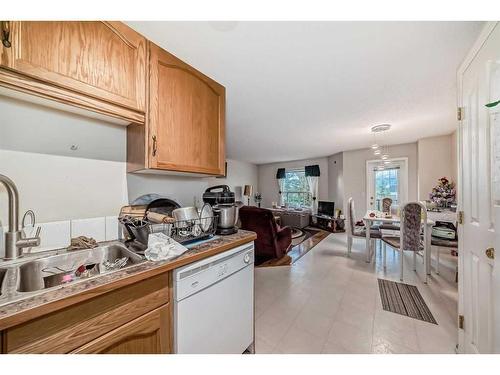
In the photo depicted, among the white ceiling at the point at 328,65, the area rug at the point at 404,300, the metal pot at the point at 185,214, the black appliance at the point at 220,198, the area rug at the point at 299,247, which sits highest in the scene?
the white ceiling at the point at 328,65

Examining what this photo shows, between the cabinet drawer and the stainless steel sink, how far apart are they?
14cm

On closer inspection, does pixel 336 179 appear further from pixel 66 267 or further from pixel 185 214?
pixel 66 267

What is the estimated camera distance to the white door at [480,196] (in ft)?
3.25

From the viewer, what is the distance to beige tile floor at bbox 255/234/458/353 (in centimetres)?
152

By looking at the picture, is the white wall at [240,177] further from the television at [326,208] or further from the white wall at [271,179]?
the television at [326,208]

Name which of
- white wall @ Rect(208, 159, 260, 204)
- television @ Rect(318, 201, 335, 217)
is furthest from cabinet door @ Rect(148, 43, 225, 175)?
television @ Rect(318, 201, 335, 217)

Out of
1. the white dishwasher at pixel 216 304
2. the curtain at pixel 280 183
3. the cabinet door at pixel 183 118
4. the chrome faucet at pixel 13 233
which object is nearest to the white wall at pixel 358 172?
the curtain at pixel 280 183

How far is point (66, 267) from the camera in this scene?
991mm

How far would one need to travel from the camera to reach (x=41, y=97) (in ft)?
2.81

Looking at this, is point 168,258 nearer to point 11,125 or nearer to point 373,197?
point 11,125

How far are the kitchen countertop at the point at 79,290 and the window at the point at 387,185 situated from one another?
5250 mm

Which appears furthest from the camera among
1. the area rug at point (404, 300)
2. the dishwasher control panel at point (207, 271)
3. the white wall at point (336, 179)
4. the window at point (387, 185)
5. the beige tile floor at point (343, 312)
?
the white wall at point (336, 179)
